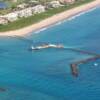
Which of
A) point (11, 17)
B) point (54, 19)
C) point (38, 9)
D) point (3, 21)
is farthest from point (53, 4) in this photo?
point (3, 21)

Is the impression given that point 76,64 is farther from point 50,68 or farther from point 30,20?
point 30,20

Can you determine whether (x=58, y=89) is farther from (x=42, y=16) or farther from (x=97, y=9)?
(x=97, y=9)

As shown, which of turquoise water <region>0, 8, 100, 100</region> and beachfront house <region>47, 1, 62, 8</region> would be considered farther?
beachfront house <region>47, 1, 62, 8</region>

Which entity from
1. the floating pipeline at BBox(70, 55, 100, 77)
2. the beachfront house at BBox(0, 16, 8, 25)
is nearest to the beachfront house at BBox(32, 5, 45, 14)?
the beachfront house at BBox(0, 16, 8, 25)

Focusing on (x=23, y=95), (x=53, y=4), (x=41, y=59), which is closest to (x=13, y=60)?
(x=41, y=59)

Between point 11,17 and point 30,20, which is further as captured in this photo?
point 11,17

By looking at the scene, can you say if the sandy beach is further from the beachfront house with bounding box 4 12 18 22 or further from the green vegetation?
the beachfront house with bounding box 4 12 18 22

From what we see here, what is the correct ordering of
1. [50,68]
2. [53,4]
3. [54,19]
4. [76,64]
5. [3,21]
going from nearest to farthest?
[50,68]
[76,64]
[3,21]
[54,19]
[53,4]

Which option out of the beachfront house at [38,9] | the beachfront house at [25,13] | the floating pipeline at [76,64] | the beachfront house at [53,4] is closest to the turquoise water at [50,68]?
the floating pipeline at [76,64]
